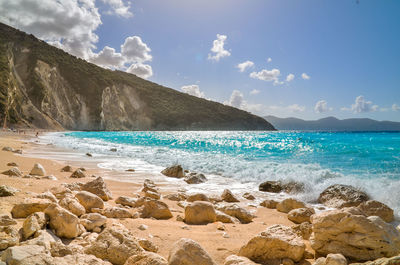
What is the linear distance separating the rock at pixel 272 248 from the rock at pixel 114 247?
1.41m

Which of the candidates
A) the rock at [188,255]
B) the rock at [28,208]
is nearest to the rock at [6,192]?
the rock at [28,208]

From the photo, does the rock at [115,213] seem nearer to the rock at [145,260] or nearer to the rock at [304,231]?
the rock at [145,260]

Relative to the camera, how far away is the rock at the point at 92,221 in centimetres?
362

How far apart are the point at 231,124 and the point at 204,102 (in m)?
18.8

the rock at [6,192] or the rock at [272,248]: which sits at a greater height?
the rock at [6,192]

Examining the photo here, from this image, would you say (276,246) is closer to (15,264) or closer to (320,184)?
(15,264)

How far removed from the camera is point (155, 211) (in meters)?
5.17

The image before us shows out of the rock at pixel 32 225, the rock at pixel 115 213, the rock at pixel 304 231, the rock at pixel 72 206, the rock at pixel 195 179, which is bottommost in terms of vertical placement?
the rock at pixel 195 179

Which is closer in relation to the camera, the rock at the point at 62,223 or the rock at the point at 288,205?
the rock at the point at 62,223

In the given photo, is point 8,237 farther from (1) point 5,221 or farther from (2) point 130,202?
(2) point 130,202

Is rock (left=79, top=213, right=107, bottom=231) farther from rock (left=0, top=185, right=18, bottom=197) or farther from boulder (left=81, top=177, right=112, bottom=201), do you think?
boulder (left=81, top=177, right=112, bottom=201)

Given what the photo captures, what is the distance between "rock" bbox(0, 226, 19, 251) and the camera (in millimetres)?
2418

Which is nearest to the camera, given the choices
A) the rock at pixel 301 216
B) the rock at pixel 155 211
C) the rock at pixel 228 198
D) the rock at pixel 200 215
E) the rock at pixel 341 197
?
the rock at pixel 200 215

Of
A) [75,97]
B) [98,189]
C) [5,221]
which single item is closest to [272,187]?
[98,189]
